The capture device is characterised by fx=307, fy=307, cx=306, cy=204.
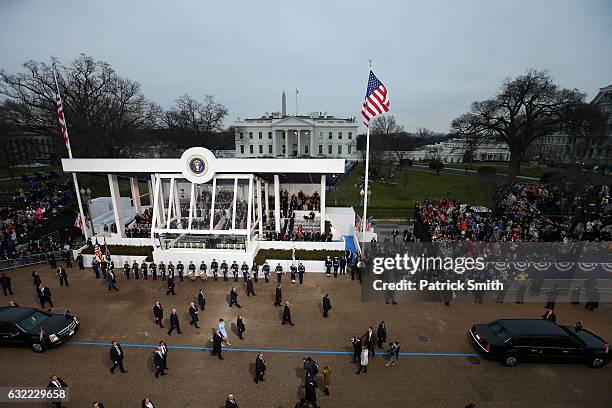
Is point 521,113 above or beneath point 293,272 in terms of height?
above

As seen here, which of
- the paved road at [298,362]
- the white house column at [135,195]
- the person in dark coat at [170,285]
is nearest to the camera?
the paved road at [298,362]

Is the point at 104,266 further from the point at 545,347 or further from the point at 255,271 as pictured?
the point at 545,347

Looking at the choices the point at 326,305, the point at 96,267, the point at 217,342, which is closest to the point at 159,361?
the point at 217,342

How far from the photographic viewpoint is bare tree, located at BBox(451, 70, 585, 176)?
36.1 m

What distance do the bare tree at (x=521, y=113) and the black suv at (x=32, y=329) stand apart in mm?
39896

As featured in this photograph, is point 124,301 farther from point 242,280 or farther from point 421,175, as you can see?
point 421,175

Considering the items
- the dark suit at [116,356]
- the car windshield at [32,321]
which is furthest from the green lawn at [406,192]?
the car windshield at [32,321]

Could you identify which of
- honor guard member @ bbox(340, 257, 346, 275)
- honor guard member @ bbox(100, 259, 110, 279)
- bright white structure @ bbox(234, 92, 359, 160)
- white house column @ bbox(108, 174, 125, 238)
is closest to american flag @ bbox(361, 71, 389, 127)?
honor guard member @ bbox(340, 257, 346, 275)

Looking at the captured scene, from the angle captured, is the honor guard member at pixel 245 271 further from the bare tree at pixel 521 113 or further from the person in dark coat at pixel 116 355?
the bare tree at pixel 521 113

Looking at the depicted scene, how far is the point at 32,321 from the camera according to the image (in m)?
10.9

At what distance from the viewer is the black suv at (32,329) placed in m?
10.4

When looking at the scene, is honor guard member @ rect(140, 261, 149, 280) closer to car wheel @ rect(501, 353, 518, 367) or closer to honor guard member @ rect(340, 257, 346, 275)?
honor guard member @ rect(340, 257, 346, 275)

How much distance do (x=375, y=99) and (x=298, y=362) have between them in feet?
39.2

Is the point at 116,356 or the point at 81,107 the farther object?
the point at 81,107
